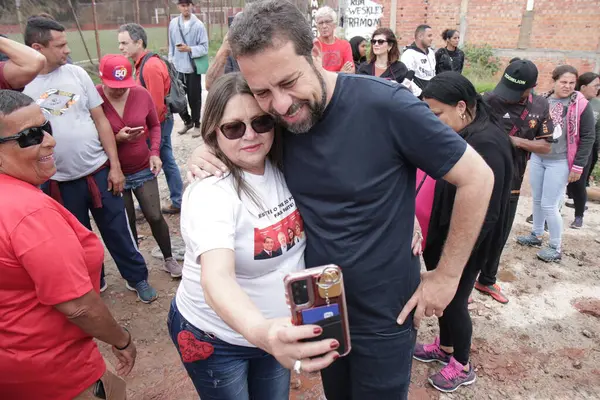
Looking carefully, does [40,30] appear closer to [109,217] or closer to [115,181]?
[115,181]

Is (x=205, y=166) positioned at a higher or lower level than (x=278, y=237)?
higher

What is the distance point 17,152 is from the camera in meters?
1.86

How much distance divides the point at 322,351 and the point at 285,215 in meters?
0.66

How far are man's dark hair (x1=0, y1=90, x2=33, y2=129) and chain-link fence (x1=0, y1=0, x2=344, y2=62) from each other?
7.82 m

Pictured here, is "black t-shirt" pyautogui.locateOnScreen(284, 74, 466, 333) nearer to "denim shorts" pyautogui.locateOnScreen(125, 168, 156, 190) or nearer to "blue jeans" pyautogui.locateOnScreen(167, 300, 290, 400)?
"blue jeans" pyautogui.locateOnScreen(167, 300, 290, 400)

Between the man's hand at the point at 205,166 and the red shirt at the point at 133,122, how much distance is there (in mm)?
2252

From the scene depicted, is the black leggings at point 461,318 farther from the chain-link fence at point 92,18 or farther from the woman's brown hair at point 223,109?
the chain-link fence at point 92,18

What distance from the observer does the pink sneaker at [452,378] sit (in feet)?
9.67

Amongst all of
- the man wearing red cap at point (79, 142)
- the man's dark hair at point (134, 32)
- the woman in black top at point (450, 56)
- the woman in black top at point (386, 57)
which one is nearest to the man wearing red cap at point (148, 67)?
the man's dark hair at point (134, 32)

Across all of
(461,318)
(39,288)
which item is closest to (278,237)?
(39,288)

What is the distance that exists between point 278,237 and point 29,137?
4.06ft

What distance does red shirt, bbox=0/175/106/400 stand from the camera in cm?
158

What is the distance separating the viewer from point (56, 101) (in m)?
3.18

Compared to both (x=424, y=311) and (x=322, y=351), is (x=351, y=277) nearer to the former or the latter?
(x=424, y=311)
